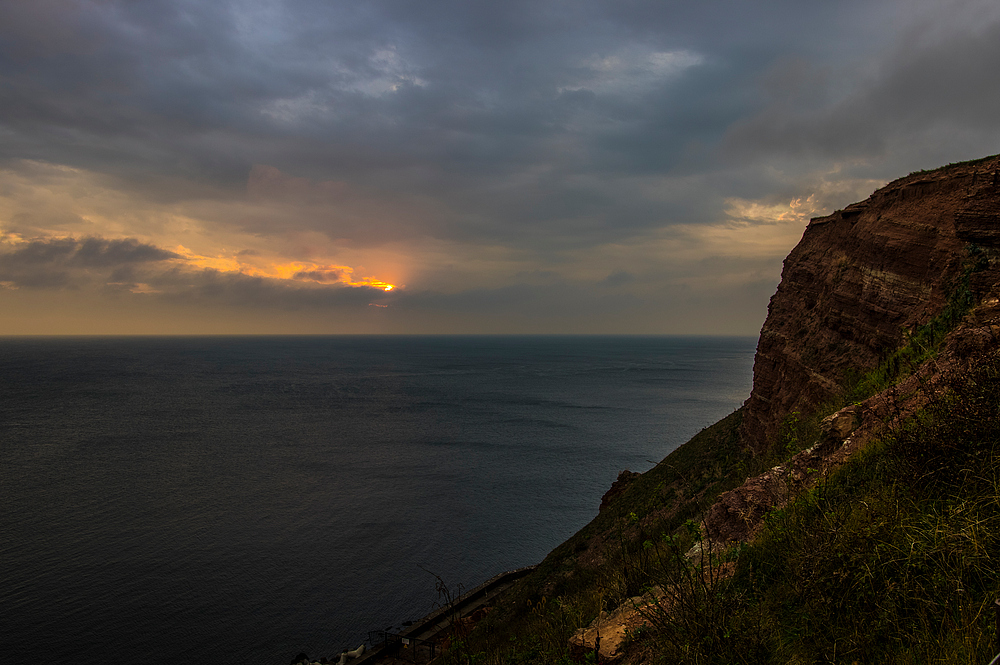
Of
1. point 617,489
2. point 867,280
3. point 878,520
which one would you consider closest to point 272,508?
point 617,489

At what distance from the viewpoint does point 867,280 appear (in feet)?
49.2

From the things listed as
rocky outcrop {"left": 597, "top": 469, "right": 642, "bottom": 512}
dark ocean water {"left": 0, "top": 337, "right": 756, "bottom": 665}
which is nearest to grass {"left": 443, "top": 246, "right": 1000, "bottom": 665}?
rocky outcrop {"left": 597, "top": 469, "right": 642, "bottom": 512}

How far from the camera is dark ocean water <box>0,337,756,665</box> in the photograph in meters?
26.4

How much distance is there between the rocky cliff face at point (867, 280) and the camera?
11562 millimetres

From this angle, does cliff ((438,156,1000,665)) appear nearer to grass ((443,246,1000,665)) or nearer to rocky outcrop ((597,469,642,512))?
grass ((443,246,1000,665))

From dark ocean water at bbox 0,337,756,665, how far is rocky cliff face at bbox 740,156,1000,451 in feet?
74.5

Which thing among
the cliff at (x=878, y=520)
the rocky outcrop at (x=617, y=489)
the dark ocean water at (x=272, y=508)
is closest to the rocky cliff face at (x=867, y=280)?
the cliff at (x=878, y=520)

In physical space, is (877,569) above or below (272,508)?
above

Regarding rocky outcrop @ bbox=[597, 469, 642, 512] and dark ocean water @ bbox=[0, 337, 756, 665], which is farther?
rocky outcrop @ bbox=[597, 469, 642, 512]

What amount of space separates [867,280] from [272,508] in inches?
1725

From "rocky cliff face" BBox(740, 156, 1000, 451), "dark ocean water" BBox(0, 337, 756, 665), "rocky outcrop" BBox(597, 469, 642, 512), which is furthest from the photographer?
"rocky outcrop" BBox(597, 469, 642, 512)

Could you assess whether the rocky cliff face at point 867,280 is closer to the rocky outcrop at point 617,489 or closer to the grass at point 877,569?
the grass at point 877,569

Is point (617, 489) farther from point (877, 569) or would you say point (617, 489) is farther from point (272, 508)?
point (272, 508)

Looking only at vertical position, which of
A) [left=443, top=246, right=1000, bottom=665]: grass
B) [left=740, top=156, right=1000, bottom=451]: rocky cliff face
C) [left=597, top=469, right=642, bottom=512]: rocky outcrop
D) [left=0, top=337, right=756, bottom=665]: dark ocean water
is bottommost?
[left=0, top=337, right=756, bottom=665]: dark ocean water
